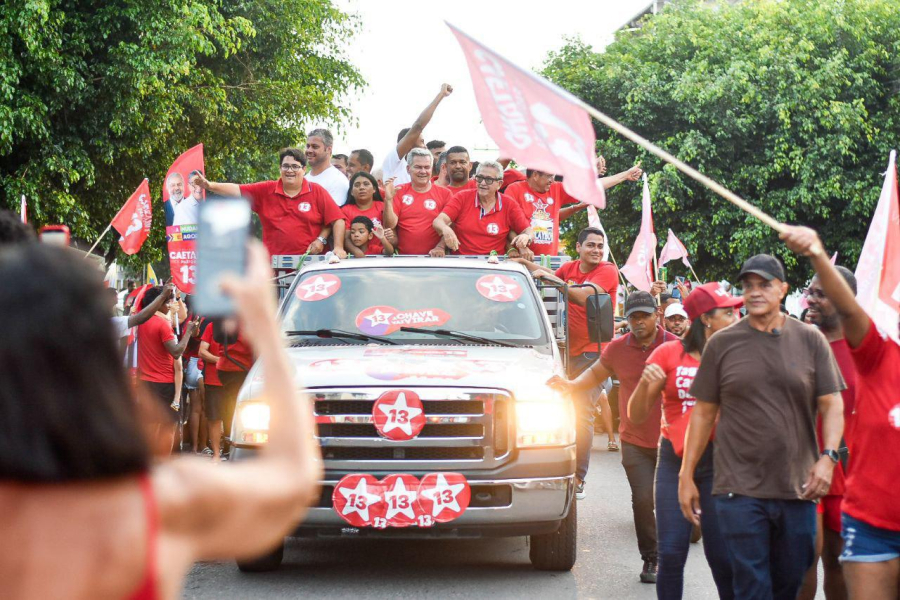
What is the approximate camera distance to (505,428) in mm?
7168

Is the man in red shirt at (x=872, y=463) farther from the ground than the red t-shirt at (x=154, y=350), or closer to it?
farther from the ground

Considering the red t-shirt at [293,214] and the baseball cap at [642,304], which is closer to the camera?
the baseball cap at [642,304]

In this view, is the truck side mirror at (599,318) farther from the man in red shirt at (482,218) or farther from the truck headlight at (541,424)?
the man in red shirt at (482,218)

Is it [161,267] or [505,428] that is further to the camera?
[161,267]

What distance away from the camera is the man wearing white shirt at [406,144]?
12.2 m

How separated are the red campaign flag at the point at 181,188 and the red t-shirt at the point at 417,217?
8.83 ft

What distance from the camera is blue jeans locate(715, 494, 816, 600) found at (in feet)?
16.8

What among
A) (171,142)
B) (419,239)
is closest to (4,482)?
(419,239)

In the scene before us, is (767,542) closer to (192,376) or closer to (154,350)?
(154,350)

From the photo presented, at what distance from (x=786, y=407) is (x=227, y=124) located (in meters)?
21.2

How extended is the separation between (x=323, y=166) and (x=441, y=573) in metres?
5.73

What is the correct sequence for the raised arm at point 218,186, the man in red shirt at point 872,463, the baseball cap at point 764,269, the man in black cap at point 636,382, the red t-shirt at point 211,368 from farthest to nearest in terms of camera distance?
the red t-shirt at point 211,368 → the raised arm at point 218,186 → the man in black cap at point 636,382 → the baseball cap at point 764,269 → the man in red shirt at point 872,463

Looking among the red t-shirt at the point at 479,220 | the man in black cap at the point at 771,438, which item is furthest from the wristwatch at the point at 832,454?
the red t-shirt at the point at 479,220

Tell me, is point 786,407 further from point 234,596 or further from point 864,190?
point 864,190
